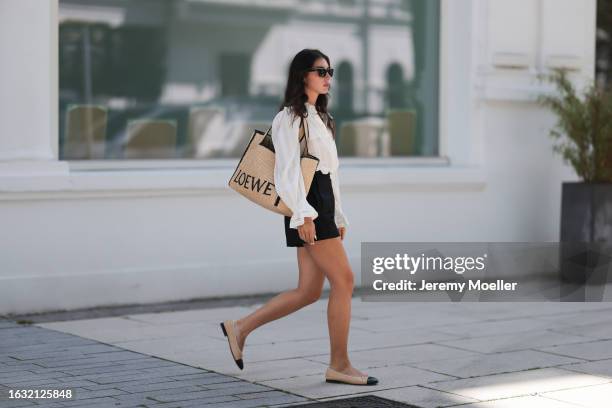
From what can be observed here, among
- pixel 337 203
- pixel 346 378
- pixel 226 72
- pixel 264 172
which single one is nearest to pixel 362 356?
pixel 346 378

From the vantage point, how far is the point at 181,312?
887 centimetres

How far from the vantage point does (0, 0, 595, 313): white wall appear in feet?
28.2

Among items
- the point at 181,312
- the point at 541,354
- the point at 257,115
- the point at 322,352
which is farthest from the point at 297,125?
the point at 257,115

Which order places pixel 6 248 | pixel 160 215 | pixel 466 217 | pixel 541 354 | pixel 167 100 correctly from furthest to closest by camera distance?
pixel 466 217 → pixel 167 100 → pixel 160 215 → pixel 6 248 → pixel 541 354

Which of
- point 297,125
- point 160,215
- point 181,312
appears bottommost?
point 181,312

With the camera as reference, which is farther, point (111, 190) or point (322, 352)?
point (111, 190)

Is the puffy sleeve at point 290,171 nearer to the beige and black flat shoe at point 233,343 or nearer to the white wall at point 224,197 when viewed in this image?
the beige and black flat shoe at point 233,343

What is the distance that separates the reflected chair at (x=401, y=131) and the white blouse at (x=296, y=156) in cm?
511

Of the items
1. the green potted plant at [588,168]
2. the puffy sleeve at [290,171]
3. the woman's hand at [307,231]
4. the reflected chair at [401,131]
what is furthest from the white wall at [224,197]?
the woman's hand at [307,231]

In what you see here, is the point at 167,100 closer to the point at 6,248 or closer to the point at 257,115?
the point at 257,115

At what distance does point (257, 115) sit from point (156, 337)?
11.2 feet

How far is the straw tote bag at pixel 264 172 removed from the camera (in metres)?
5.96

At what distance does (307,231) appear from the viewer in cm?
589

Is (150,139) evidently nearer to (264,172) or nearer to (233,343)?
(233,343)
